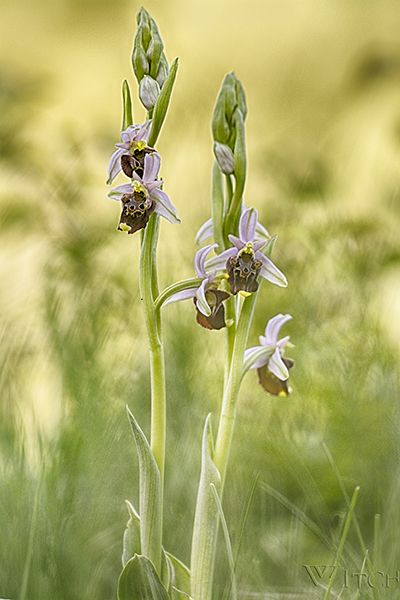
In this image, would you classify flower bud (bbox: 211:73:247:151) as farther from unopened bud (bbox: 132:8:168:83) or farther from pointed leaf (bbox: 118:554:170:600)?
pointed leaf (bbox: 118:554:170:600)

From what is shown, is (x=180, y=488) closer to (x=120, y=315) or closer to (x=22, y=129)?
(x=120, y=315)

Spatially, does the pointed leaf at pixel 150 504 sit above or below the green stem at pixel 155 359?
below

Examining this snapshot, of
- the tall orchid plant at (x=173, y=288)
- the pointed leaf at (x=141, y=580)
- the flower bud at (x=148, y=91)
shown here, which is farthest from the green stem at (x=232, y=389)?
the flower bud at (x=148, y=91)

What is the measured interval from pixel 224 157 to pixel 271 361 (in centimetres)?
22

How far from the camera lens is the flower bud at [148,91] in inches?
20.6

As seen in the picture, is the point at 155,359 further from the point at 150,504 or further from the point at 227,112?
the point at 227,112

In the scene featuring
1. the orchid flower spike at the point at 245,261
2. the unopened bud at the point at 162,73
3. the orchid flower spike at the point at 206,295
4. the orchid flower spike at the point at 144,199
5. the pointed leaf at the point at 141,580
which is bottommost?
the pointed leaf at the point at 141,580

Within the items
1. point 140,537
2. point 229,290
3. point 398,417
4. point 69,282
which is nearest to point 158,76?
point 229,290

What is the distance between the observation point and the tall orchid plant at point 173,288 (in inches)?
19.8

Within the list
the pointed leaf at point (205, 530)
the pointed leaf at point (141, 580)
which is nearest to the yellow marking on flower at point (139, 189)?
the pointed leaf at point (205, 530)

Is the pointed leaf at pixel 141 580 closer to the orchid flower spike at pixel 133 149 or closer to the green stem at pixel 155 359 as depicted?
the green stem at pixel 155 359

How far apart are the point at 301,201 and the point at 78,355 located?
2.01ft

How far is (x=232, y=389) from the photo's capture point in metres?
0.54

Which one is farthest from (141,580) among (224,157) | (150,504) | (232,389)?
(224,157)
